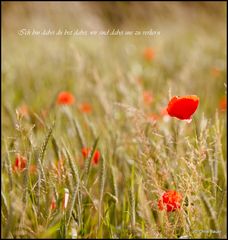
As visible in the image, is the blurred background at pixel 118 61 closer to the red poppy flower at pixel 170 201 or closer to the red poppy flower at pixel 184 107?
the red poppy flower at pixel 184 107

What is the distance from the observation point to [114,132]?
1.29m

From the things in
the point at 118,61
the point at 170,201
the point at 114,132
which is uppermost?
the point at 118,61

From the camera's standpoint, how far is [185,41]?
13.6 feet

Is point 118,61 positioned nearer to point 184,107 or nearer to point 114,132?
point 114,132

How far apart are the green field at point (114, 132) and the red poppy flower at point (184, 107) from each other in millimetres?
36

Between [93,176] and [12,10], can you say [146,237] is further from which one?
[12,10]

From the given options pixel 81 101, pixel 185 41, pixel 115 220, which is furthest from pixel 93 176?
pixel 185 41

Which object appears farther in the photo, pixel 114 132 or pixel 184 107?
pixel 114 132

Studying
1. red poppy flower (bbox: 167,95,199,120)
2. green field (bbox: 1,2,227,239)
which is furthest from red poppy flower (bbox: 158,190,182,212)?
red poppy flower (bbox: 167,95,199,120)

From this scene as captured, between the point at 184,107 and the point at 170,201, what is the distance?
0.53 ft

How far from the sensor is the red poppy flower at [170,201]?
86 cm

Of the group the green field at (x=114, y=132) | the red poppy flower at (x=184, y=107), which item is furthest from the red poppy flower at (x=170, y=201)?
the red poppy flower at (x=184, y=107)

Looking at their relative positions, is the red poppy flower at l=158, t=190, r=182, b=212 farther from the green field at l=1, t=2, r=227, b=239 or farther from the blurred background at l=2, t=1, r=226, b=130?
the blurred background at l=2, t=1, r=226, b=130

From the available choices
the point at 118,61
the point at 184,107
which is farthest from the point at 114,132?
the point at 118,61
